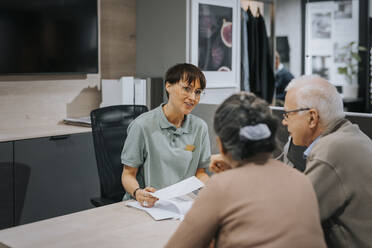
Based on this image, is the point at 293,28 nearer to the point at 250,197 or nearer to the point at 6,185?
the point at 6,185

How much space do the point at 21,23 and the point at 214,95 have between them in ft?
5.90

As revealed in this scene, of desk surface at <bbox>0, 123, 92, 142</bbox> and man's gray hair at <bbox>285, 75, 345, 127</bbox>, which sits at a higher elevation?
man's gray hair at <bbox>285, 75, 345, 127</bbox>

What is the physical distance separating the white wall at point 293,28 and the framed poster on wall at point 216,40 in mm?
2983

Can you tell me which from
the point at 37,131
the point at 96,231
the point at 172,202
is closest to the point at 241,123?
the point at 96,231

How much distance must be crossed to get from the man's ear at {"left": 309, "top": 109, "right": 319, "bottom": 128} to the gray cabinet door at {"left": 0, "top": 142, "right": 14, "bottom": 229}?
220 cm

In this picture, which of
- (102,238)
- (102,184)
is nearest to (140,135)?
(102,184)

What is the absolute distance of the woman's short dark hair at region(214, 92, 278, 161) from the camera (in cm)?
124

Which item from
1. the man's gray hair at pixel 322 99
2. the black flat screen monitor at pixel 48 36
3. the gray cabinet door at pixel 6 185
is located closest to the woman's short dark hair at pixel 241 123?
the man's gray hair at pixel 322 99

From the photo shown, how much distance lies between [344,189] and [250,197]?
532mm

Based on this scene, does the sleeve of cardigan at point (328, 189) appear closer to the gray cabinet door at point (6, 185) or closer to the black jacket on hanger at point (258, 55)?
the gray cabinet door at point (6, 185)

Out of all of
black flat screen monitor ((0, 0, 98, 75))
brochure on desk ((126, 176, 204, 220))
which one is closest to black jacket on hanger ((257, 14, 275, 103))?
black flat screen monitor ((0, 0, 98, 75))

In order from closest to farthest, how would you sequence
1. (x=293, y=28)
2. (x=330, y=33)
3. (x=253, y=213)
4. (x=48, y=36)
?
(x=253, y=213), (x=48, y=36), (x=330, y=33), (x=293, y=28)

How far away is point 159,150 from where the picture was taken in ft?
7.59

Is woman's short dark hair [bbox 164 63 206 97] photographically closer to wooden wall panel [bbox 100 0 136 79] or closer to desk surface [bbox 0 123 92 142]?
desk surface [bbox 0 123 92 142]
